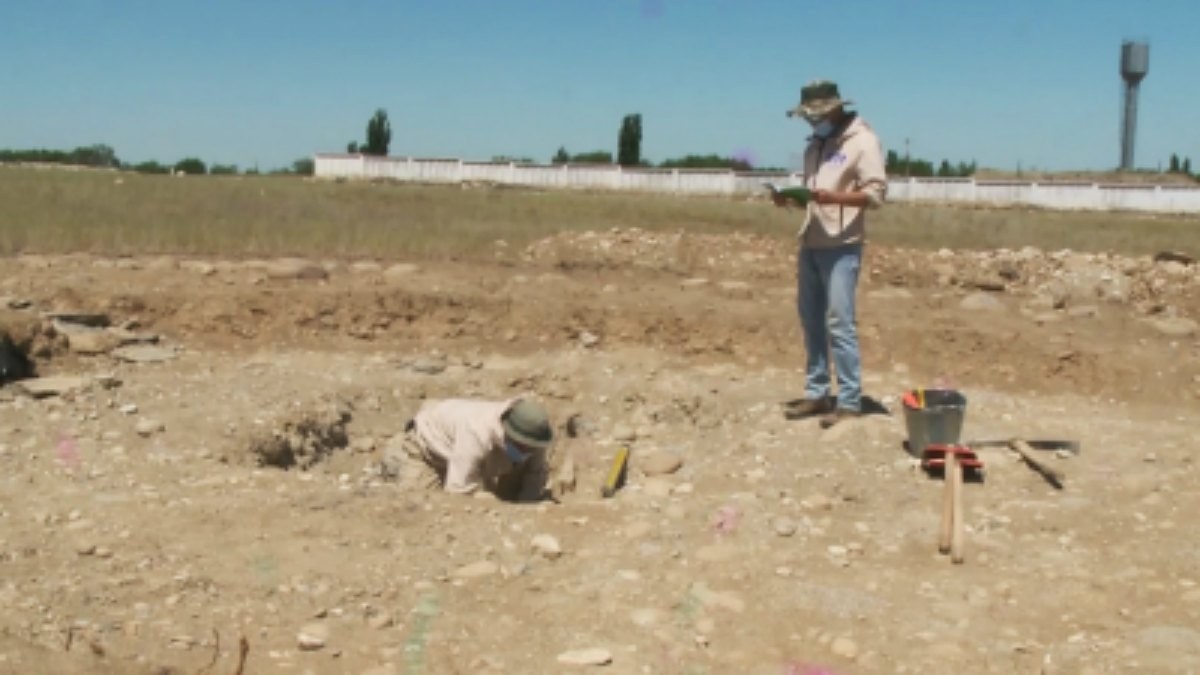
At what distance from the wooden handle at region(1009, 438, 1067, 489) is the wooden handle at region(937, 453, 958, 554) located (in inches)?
18.7

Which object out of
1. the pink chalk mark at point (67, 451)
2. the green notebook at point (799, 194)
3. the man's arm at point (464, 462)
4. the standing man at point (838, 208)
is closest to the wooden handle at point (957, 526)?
the standing man at point (838, 208)

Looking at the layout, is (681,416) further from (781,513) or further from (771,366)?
(781,513)

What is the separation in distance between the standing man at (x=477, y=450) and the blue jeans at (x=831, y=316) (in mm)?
1483

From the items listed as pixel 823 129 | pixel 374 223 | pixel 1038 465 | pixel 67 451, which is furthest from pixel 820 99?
pixel 374 223

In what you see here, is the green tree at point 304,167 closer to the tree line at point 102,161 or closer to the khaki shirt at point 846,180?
the tree line at point 102,161

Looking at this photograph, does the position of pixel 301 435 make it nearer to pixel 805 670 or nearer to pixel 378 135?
pixel 805 670

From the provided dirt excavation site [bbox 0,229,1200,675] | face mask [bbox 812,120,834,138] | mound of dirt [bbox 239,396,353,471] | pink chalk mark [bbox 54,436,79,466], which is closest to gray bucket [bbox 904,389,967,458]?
dirt excavation site [bbox 0,229,1200,675]

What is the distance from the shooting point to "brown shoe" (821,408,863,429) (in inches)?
256

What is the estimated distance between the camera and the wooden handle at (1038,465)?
575 cm

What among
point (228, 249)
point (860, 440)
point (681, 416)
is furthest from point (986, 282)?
point (228, 249)

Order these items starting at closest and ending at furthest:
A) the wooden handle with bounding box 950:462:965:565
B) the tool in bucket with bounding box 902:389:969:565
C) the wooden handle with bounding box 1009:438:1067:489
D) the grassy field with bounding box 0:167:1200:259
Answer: the wooden handle with bounding box 950:462:965:565
the tool in bucket with bounding box 902:389:969:565
the wooden handle with bounding box 1009:438:1067:489
the grassy field with bounding box 0:167:1200:259

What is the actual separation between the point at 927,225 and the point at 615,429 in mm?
12608

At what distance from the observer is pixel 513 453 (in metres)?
6.18

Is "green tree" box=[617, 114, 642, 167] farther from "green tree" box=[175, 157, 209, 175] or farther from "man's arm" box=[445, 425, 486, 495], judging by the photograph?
"man's arm" box=[445, 425, 486, 495]
